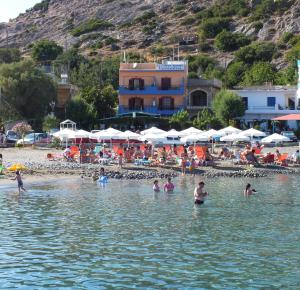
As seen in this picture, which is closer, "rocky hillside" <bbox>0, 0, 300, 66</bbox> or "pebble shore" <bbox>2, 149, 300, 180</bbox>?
"pebble shore" <bbox>2, 149, 300, 180</bbox>

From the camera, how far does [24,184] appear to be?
3350cm

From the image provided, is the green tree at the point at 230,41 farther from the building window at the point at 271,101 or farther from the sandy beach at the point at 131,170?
the sandy beach at the point at 131,170

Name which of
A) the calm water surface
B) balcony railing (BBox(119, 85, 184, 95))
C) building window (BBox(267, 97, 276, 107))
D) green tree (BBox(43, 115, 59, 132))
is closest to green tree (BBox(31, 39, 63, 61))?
balcony railing (BBox(119, 85, 184, 95))

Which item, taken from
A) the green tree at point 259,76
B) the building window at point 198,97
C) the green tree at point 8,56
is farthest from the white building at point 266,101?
the green tree at point 8,56

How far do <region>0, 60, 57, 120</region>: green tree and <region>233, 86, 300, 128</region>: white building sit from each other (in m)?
19.3

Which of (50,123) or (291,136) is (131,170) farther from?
(50,123)

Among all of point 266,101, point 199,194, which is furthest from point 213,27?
point 199,194

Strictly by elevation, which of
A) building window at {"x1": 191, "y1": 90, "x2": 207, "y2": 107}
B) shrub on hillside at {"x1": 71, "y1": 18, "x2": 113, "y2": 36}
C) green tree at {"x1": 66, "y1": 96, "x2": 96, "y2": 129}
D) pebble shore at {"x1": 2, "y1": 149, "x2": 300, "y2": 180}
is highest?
shrub on hillside at {"x1": 71, "y1": 18, "x2": 113, "y2": 36}

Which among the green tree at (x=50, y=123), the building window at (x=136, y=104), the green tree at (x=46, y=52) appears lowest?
the green tree at (x=50, y=123)

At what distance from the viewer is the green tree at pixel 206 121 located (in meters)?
60.4

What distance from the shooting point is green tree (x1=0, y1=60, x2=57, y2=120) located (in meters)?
62.1

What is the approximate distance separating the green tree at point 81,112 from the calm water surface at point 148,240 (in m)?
32.1

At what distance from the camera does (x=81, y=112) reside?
6328cm

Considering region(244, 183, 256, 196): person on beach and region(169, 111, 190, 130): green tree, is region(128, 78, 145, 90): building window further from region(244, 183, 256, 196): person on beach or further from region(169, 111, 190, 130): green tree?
region(244, 183, 256, 196): person on beach
